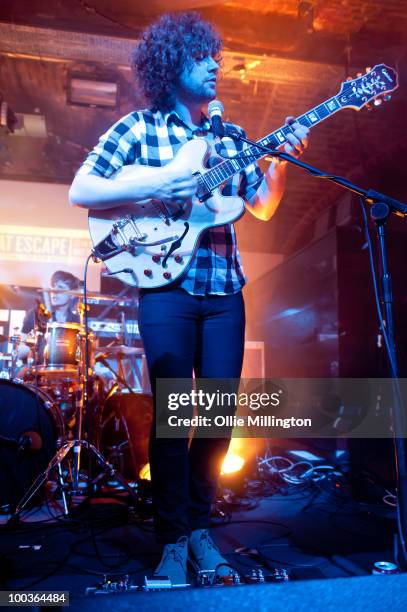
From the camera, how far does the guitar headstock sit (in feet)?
7.34

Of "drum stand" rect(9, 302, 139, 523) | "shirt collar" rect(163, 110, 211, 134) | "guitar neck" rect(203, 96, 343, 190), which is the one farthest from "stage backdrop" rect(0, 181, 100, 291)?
"guitar neck" rect(203, 96, 343, 190)

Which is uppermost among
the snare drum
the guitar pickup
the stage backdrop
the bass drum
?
the stage backdrop

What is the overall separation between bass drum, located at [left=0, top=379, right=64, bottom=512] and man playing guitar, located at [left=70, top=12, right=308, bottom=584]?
1.52m

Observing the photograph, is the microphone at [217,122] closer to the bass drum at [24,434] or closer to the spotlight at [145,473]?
the bass drum at [24,434]

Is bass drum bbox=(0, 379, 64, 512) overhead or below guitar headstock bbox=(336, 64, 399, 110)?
below

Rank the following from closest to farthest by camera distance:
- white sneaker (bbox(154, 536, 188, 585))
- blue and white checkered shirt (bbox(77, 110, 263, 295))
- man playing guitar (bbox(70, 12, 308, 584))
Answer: white sneaker (bbox(154, 536, 188, 585)) → man playing guitar (bbox(70, 12, 308, 584)) → blue and white checkered shirt (bbox(77, 110, 263, 295))

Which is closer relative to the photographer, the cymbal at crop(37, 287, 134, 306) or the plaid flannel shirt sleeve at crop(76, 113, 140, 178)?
the plaid flannel shirt sleeve at crop(76, 113, 140, 178)

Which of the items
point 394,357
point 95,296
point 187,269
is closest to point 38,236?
point 95,296

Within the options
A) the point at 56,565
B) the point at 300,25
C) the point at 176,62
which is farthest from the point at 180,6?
the point at 56,565

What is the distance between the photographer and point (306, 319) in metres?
5.80

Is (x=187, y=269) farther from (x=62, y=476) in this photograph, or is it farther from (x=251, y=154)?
(x=62, y=476)

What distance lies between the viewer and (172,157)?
1.95 metres

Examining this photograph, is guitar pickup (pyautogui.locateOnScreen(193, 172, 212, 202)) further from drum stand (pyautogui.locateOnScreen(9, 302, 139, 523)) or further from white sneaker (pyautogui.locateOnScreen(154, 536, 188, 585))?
white sneaker (pyautogui.locateOnScreen(154, 536, 188, 585))

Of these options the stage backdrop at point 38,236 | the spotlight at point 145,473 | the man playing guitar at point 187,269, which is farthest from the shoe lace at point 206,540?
the stage backdrop at point 38,236
